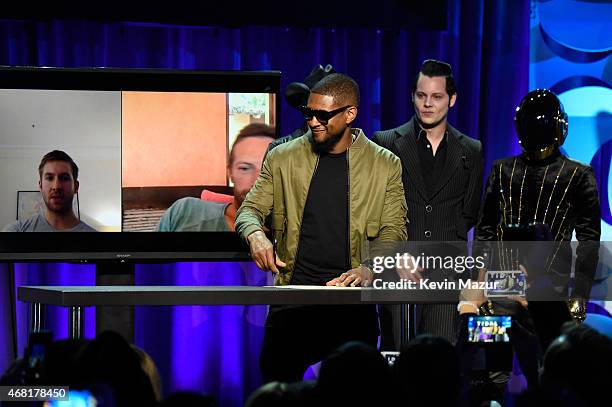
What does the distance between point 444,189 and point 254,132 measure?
114cm

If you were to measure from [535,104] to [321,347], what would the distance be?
142 centimetres

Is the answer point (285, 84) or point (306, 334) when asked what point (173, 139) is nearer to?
point (285, 84)

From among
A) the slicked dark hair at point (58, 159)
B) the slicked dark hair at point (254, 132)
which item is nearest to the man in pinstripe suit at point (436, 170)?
the slicked dark hair at point (254, 132)

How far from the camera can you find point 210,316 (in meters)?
6.90

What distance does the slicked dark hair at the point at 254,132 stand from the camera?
5926 mm

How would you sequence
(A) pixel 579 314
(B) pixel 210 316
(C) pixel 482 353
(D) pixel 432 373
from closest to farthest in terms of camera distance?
(D) pixel 432 373
(C) pixel 482 353
(A) pixel 579 314
(B) pixel 210 316

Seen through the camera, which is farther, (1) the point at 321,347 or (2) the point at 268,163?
(2) the point at 268,163

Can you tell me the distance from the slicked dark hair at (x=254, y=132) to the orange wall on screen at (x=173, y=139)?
68 mm

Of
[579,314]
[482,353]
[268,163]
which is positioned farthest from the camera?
[268,163]

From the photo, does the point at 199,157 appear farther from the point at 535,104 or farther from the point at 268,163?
the point at 535,104

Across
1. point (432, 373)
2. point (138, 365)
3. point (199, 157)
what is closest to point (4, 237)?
point (199, 157)

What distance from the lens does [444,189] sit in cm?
557

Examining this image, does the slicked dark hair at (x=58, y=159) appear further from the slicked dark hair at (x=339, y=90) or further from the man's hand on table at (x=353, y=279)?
the man's hand on table at (x=353, y=279)

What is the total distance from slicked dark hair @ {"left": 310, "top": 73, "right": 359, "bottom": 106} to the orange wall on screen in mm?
1441
